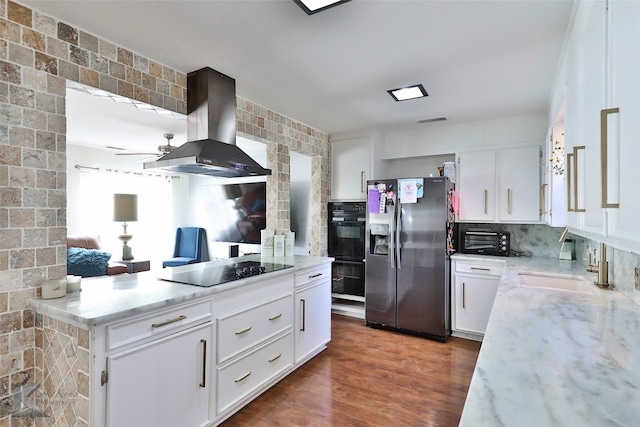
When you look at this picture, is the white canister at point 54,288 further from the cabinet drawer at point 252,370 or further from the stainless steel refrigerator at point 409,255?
the stainless steel refrigerator at point 409,255

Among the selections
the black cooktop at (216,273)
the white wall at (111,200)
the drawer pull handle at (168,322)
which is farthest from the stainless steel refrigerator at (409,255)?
the white wall at (111,200)

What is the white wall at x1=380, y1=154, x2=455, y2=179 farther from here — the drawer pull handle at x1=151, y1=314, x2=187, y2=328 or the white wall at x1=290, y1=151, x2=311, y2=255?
the drawer pull handle at x1=151, y1=314, x2=187, y2=328

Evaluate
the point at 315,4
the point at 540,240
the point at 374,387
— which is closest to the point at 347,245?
the point at 374,387

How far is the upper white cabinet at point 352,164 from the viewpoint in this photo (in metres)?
4.14

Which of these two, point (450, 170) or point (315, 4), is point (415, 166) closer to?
point (450, 170)

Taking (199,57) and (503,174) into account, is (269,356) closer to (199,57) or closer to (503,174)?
(199,57)

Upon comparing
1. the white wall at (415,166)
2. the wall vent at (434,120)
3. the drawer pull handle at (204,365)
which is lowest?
the drawer pull handle at (204,365)

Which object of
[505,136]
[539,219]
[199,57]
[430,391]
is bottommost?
[430,391]

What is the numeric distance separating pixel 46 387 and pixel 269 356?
4.27 ft

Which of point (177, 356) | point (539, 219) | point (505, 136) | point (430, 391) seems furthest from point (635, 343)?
point (505, 136)

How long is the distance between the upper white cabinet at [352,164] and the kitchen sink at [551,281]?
204cm

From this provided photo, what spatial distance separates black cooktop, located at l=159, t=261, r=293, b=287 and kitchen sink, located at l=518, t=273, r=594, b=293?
1825mm

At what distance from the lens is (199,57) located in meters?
2.22

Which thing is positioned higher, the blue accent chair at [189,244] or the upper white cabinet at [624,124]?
the upper white cabinet at [624,124]
